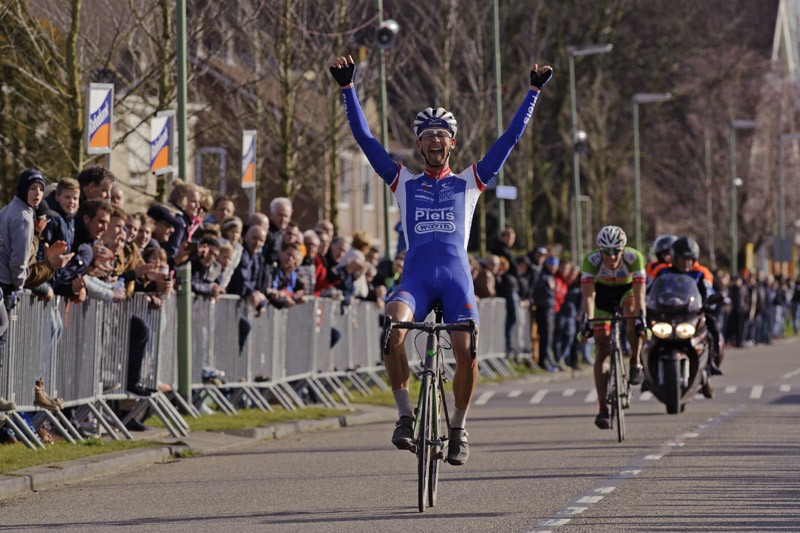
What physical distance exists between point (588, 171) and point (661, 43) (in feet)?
17.9

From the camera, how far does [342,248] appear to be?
23.2 metres

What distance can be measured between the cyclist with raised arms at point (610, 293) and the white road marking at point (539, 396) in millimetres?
5882

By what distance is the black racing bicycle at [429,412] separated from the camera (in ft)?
37.0

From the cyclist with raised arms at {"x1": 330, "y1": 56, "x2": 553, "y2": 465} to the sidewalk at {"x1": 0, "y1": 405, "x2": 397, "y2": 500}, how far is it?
2606 millimetres

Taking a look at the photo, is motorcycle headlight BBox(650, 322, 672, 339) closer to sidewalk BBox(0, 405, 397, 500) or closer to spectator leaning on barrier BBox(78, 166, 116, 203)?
sidewalk BBox(0, 405, 397, 500)

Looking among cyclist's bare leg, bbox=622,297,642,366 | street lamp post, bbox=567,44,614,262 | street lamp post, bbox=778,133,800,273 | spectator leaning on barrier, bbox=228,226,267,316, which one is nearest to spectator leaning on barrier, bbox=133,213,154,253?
spectator leaning on barrier, bbox=228,226,267,316

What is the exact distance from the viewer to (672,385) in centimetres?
1984

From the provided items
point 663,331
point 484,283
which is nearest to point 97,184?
point 663,331

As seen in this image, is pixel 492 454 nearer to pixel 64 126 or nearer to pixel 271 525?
pixel 271 525

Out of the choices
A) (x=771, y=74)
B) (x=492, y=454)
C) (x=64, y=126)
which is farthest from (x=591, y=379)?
(x=771, y=74)

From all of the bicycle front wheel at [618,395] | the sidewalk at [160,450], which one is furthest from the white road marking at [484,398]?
the bicycle front wheel at [618,395]

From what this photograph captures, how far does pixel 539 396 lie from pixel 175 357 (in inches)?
340

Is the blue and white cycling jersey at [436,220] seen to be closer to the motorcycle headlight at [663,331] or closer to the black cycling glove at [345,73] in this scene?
the black cycling glove at [345,73]

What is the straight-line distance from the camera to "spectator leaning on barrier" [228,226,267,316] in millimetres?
19375
